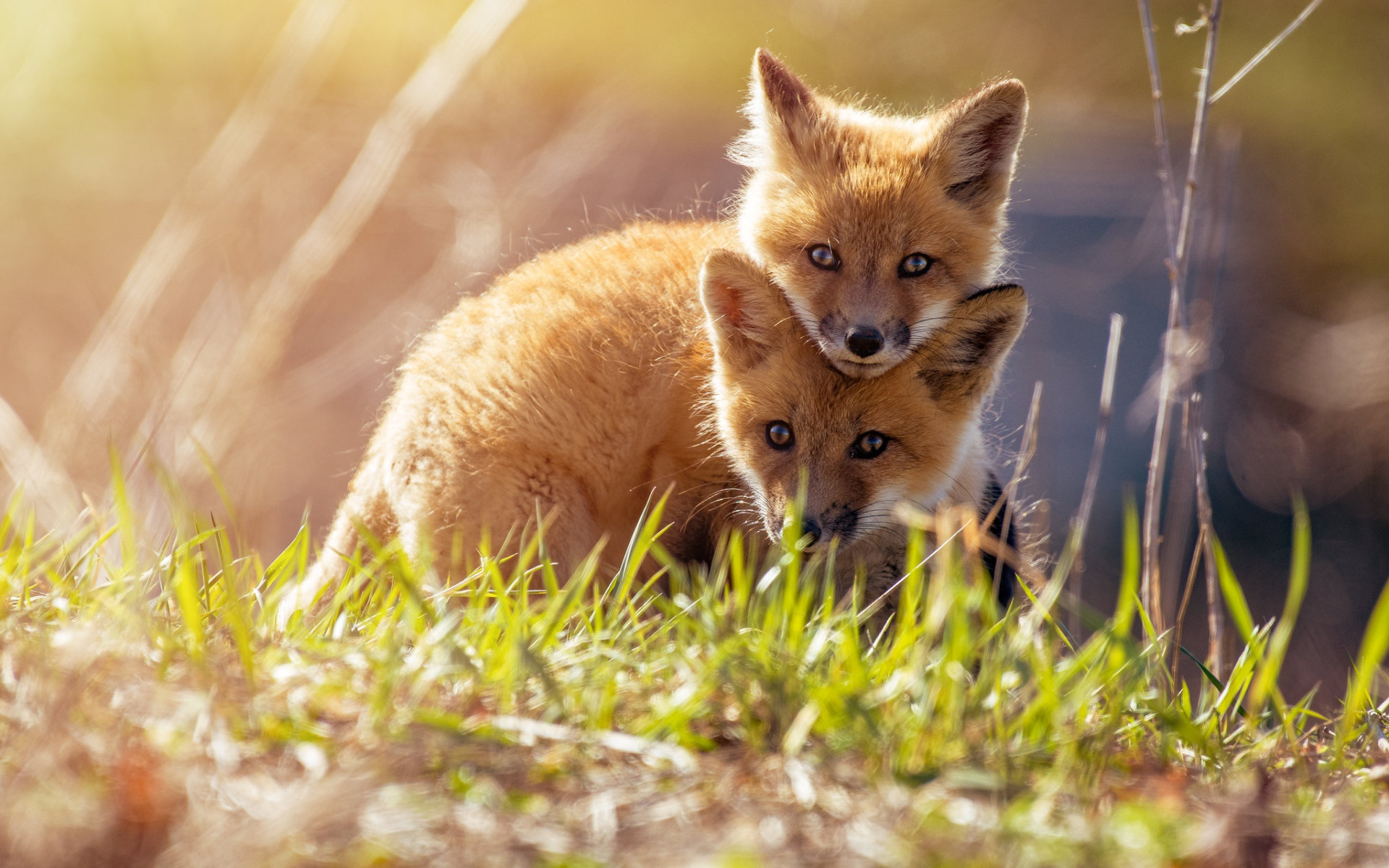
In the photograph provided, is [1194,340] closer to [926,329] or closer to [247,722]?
[926,329]

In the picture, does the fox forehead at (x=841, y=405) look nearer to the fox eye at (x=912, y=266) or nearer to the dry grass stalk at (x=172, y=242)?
the fox eye at (x=912, y=266)

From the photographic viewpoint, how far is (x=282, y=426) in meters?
8.95

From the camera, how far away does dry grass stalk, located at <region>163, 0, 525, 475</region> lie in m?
5.42

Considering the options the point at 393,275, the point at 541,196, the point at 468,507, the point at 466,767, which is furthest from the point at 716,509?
the point at 393,275

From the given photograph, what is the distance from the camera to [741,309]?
13.8ft

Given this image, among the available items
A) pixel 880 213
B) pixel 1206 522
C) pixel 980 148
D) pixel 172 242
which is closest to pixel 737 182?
pixel 172 242

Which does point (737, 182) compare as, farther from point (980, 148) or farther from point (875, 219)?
point (875, 219)

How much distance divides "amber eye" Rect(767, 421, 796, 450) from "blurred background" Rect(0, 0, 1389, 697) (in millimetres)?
4580

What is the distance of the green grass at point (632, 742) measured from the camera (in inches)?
73.1

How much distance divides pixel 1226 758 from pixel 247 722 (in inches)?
88.9

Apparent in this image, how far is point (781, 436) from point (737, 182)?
623 cm

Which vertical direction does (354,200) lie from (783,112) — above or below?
below

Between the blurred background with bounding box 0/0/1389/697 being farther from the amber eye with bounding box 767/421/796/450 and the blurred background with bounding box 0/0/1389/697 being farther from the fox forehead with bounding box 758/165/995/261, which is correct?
the amber eye with bounding box 767/421/796/450

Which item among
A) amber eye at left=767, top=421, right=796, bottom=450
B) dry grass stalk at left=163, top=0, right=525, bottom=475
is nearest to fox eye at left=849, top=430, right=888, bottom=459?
amber eye at left=767, top=421, right=796, bottom=450
